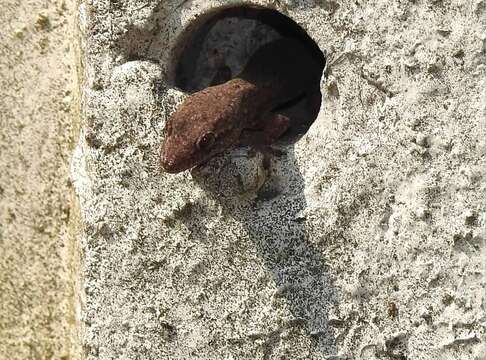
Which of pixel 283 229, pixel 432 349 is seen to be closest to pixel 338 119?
pixel 283 229

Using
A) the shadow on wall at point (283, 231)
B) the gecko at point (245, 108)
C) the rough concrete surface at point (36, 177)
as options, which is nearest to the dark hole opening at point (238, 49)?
the gecko at point (245, 108)

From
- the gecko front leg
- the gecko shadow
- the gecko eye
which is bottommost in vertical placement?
the gecko shadow

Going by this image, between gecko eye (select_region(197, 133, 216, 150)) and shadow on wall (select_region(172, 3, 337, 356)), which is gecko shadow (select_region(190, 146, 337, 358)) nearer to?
shadow on wall (select_region(172, 3, 337, 356))

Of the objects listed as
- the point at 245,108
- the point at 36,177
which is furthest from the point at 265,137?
the point at 36,177

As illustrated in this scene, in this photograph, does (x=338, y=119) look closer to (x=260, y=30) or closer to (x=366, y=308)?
(x=366, y=308)

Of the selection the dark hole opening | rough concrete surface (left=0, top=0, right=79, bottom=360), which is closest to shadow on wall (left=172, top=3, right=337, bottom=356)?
the dark hole opening

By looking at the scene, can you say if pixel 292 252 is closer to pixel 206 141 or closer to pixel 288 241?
pixel 288 241

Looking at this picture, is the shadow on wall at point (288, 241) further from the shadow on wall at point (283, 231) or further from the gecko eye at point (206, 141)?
the gecko eye at point (206, 141)
